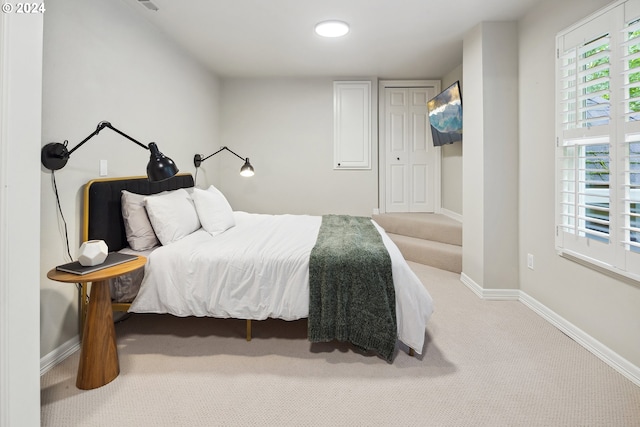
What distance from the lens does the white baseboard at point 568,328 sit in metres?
1.91

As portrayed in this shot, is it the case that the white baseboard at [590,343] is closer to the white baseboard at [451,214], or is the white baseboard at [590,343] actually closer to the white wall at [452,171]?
the white baseboard at [451,214]

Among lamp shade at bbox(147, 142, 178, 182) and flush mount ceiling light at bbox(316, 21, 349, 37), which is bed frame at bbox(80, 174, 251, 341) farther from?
flush mount ceiling light at bbox(316, 21, 349, 37)

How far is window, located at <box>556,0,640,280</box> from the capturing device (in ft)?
6.13

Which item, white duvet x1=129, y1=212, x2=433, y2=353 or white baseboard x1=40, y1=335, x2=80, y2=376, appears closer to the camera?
white baseboard x1=40, y1=335, x2=80, y2=376

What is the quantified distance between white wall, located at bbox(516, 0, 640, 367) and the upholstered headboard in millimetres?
3311

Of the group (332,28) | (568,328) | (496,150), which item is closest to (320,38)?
(332,28)

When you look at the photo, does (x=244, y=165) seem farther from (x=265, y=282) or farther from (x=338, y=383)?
(x=338, y=383)

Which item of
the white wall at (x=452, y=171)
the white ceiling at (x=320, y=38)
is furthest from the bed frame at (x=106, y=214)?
the white wall at (x=452, y=171)

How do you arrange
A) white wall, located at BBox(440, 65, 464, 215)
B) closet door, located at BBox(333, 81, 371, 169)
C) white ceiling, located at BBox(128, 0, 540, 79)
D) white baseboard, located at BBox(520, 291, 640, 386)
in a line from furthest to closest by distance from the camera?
1. closet door, located at BBox(333, 81, 371, 169)
2. white wall, located at BBox(440, 65, 464, 215)
3. white ceiling, located at BBox(128, 0, 540, 79)
4. white baseboard, located at BBox(520, 291, 640, 386)

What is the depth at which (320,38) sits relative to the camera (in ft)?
11.2

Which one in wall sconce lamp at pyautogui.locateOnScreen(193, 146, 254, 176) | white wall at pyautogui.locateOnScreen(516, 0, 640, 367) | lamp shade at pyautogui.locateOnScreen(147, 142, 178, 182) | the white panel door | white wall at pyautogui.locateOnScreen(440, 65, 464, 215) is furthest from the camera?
the white panel door

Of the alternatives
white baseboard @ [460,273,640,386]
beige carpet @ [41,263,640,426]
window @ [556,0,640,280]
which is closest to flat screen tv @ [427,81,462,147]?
window @ [556,0,640,280]

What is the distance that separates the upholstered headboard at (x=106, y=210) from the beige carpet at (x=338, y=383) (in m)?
0.71

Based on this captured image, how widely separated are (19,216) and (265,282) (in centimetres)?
126
